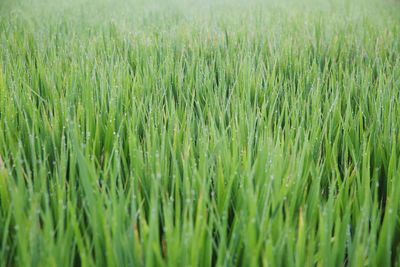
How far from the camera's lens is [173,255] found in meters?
0.51

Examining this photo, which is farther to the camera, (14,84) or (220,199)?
(14,84)

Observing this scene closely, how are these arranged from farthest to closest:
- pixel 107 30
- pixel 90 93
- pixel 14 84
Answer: pixel 107 30, pixel 14 84, pixel 90 93

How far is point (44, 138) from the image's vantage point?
91 centimetres

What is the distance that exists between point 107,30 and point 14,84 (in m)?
1.12

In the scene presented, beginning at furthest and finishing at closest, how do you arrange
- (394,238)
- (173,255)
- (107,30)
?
(107,30)
(394,238)
(173,255)

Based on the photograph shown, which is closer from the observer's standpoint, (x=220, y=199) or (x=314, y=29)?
(x=220, y=199)

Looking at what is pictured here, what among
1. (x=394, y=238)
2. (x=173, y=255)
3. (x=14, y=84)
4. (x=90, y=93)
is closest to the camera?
(x=173, y=255)

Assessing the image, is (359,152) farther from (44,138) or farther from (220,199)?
(44,138)

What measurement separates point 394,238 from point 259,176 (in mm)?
214

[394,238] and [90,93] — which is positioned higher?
[90,93]

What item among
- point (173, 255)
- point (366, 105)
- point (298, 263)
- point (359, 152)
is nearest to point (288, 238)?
point (298, 263)

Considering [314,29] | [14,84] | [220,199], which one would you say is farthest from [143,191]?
[314,29]

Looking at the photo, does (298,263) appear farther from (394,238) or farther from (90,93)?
(90,93)

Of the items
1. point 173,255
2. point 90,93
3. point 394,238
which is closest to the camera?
point 173,255
